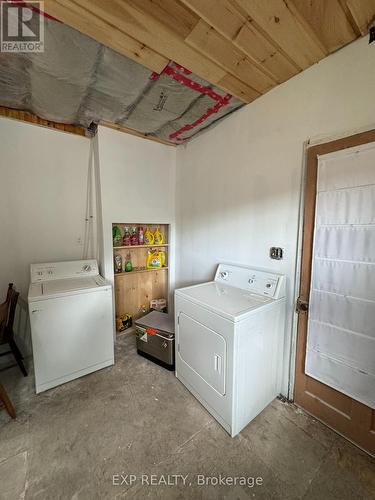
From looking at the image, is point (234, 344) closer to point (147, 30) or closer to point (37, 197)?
point (147, 30)

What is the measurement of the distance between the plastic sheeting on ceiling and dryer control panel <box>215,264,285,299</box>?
154cm

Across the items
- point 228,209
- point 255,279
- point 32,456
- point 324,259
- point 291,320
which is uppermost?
point 228,209

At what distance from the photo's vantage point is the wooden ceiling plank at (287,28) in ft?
3.51

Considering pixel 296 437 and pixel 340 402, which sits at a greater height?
pixel 340 402

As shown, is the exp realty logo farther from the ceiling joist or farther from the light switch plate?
the light switch plate

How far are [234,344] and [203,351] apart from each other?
358mm

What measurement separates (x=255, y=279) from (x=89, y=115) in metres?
2.27

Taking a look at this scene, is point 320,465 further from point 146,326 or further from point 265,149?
point 265,149

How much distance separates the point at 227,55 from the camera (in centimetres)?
138

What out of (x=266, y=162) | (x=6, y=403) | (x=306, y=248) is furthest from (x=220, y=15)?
(x=6, y=403)

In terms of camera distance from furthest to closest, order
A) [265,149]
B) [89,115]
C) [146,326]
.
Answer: [146,326], [89,115], [265,149]

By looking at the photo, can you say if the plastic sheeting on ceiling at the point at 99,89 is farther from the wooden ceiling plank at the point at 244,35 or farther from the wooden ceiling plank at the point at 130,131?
the wooden ceiling plank at the point at 244,35

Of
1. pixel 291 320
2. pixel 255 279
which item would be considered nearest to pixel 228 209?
pixel 255 279

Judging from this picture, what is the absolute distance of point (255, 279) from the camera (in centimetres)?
183
